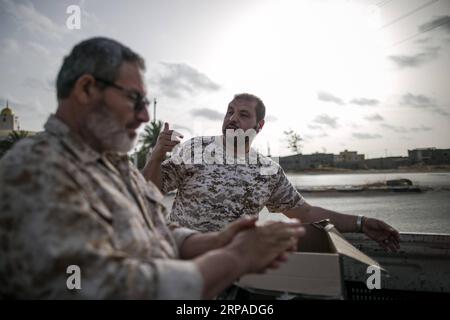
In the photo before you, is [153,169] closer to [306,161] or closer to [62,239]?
[62,239]

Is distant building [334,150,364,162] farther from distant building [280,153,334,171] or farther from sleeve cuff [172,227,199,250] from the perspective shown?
sleeve cuff [172,227,199,250]

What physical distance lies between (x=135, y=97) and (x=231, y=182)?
1.68 meters

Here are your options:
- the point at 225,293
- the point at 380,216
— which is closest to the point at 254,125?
the point at 225,293

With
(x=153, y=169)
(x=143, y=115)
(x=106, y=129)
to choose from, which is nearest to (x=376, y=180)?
(x=153, y=169)

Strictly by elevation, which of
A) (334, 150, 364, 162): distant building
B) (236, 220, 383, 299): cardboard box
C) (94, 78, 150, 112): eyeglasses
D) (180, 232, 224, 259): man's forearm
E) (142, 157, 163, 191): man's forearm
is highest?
(334, 150, 364, 162): distant building

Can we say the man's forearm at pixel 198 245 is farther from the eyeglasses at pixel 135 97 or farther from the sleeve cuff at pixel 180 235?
the eyeglasses at pixel 135 97

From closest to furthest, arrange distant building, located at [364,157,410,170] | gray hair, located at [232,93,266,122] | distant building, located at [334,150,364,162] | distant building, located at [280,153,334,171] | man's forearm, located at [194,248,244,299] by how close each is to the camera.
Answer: man's forearm, located at [194,248,244,299]
gray hair, located at [232,93,266,122]
distant building, located at [364,157,410,170]
distant building, located at [280,153,334,171]
distant building, located at [334,150,364,162]

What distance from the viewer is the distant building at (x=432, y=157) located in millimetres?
47875

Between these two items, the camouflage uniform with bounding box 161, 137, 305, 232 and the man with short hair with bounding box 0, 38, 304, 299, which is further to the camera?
the camouflage uniform with bounding box 161, 137, 305, 232

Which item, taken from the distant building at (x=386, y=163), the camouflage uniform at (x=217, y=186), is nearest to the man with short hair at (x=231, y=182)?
the camouflage uniform at (x=217, y=186)

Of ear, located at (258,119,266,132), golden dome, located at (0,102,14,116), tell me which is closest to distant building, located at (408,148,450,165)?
ear, located at (258,119,266,132)

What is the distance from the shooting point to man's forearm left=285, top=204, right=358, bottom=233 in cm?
268

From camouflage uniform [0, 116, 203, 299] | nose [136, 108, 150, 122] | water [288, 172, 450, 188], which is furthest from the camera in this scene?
water [288, 172, 450, 188]

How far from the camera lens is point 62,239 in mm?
914
